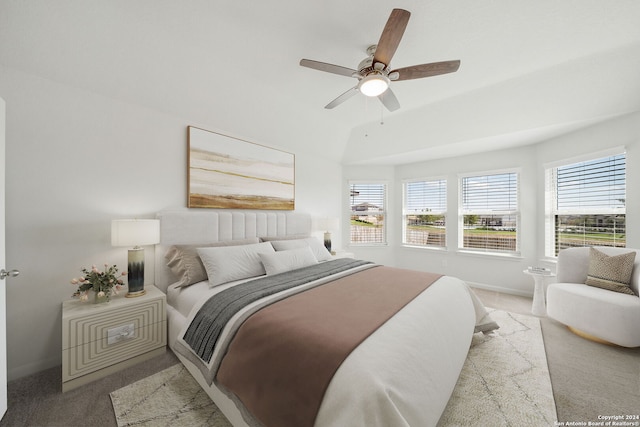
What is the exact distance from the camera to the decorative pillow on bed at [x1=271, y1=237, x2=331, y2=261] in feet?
9.95

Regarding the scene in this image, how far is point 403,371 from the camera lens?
3.63 feet

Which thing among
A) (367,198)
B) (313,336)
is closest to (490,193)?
(367,198)

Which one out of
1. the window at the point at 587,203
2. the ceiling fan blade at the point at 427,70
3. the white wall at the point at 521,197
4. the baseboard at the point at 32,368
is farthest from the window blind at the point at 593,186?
the baseboard at the point at 32,368

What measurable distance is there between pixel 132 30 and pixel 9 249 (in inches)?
76.4

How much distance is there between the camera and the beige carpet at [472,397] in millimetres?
1504

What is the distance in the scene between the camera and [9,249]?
1.86 m

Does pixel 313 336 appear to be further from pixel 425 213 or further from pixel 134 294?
pixel 425 213

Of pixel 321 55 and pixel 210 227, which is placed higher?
pixel 321 55

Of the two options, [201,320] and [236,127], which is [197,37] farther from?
[201,320]

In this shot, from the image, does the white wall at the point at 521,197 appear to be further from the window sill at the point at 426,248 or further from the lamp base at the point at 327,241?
the lamp base at the point at 327,241

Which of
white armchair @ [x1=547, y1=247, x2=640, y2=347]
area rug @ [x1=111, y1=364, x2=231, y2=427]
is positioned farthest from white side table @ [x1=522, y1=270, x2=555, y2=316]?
area rug @ [x1=111, y1=364, x2=231, y2=427]

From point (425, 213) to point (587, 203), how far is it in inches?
86.3

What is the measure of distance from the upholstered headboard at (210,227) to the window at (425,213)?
8.41 feet

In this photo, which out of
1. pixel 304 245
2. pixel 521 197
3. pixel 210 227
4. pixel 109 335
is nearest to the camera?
pixel 109 335
